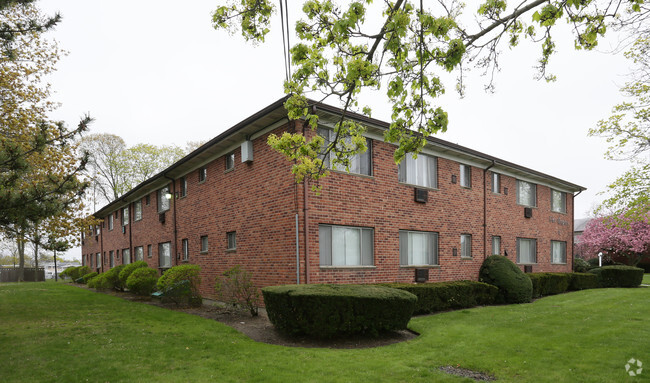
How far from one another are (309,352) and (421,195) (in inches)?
322

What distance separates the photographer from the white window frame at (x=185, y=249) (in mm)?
17125

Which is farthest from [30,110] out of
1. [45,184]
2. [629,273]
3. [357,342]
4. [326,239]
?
[629,273]

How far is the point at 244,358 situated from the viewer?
6762 mm

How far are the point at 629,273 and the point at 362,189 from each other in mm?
17992

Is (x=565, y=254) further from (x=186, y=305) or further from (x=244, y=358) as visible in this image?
(x=244, y=358)

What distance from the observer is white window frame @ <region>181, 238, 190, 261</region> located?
17.1 meters

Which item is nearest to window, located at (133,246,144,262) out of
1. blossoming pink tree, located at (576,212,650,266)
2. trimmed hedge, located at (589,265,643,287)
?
trimmed hedge, located at (589,265,643,287)

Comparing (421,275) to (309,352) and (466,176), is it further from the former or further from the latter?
(309,352)

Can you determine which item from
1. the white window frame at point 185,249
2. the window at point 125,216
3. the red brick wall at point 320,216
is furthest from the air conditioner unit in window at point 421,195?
the window at point 125,216

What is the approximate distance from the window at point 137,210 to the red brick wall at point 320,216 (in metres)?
4.81

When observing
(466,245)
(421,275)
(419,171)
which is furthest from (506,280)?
(419,171)

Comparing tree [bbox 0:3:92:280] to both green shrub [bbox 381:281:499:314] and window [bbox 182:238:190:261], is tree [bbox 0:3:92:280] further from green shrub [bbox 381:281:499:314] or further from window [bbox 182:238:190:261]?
green shrub [bbox 381:281:499:314]

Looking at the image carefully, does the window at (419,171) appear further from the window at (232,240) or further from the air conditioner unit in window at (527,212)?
the air conditioner unit in window at (527,212)

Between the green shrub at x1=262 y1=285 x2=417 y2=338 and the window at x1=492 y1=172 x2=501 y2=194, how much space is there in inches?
437
